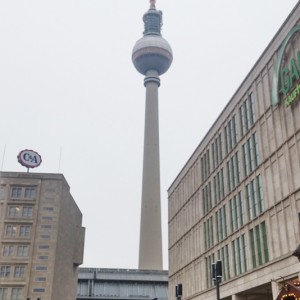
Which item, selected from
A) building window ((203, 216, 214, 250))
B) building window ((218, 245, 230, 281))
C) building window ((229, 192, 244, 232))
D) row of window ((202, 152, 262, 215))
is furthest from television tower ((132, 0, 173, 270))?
building window ((229, 192, 244, 232))

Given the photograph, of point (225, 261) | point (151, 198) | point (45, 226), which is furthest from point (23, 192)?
point (151, 198)

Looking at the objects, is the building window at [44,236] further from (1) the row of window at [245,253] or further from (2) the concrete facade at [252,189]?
(1) the row of window at [245,253]

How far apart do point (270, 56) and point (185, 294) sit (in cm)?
3566

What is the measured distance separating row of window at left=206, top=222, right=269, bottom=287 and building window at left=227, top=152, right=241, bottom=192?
5.90 metres

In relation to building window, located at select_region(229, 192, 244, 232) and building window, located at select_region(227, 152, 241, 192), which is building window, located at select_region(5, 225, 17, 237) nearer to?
building window, located at select_region(227, 152, 241, 192)

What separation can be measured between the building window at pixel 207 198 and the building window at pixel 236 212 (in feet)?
24.1

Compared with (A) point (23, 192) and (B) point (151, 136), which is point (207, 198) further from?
(B) point (151, 136)

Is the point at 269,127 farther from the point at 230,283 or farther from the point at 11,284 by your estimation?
the point at 11,284

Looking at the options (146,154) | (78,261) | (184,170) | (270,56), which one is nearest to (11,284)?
(78,261)

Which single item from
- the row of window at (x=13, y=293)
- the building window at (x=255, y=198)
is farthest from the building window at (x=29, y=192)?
the building window at (x=255, y=198)

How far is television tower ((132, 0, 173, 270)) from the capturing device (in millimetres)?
130375

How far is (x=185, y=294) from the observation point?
6550 cm

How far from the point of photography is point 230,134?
54.0 meters

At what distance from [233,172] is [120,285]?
6176 centimetres
